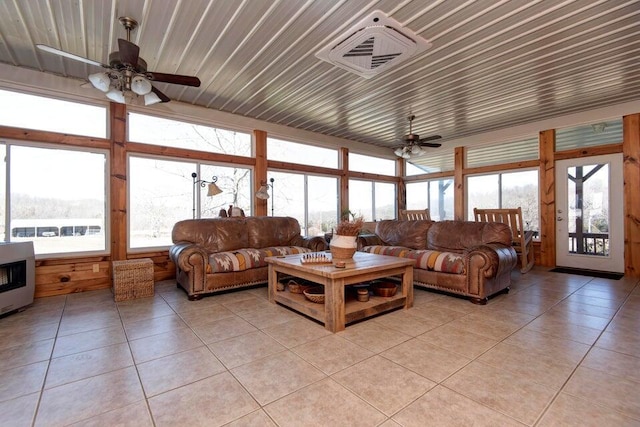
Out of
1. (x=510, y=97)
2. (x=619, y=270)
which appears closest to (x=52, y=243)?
(x=510, y=97)

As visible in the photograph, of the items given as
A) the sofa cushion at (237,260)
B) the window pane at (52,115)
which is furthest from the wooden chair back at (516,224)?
the window pane at (52,115)

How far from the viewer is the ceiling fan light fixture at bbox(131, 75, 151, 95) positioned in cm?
272

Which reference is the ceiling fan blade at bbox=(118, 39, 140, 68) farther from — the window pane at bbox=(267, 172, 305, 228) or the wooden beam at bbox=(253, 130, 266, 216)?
the window pane at bbox=(267, 172, 305, 228)

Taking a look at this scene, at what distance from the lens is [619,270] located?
4.86 meters

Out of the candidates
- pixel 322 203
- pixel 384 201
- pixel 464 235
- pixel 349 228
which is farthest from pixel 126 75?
pixel 384 201

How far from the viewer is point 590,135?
16.9ft

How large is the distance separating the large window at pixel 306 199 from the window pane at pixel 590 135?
4.39 metres

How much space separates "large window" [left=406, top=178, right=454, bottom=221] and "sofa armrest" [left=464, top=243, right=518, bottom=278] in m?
3.95

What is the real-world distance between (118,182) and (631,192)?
780 cm

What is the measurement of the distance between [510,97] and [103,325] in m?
5.92

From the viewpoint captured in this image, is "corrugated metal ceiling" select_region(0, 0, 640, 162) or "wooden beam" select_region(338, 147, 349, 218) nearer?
"corrugated metal ceiling" select_region(0, 0, 640, 162)

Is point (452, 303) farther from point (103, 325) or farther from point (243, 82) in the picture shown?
point (243, 82)

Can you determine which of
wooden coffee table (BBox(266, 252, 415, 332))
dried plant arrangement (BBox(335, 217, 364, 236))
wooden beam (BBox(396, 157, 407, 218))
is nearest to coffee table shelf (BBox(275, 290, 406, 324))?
wooden coffee table (BBox(266, 252, 415, 332))

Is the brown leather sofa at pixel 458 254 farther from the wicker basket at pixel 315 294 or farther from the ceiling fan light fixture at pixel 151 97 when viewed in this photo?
the ceiling fan light fixture at pixel 151 97
